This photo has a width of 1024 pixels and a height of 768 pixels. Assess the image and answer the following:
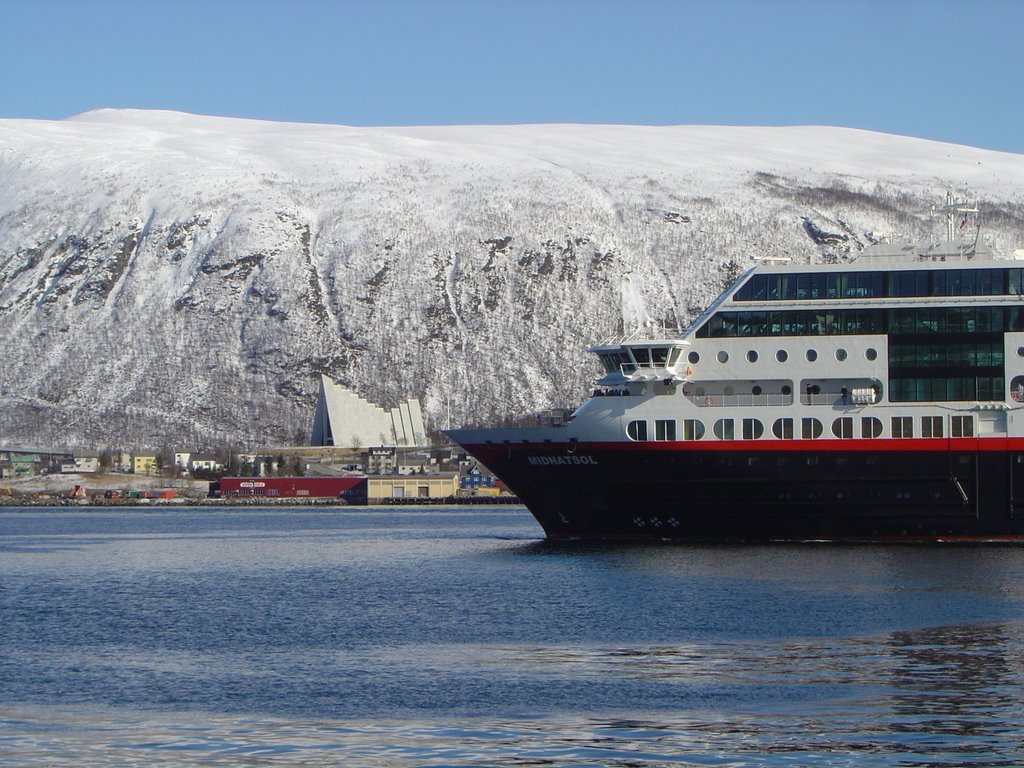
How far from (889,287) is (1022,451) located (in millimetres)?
8304

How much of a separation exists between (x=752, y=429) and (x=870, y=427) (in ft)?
15.2

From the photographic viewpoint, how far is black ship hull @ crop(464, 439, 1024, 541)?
208ft

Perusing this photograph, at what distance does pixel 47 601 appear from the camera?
53938mm

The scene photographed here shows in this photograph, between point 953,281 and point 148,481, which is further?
point 148,481

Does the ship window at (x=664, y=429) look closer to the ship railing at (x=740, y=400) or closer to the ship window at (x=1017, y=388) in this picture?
the ship railing at (x=740, y=400)

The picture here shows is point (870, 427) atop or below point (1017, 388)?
below

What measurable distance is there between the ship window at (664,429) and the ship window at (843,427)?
6.42 meters

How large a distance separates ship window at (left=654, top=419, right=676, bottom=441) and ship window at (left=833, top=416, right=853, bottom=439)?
21.1ft

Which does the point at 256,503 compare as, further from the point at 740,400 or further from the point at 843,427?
the point at 843,427

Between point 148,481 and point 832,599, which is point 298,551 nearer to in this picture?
point 832,599

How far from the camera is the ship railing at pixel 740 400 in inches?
2586

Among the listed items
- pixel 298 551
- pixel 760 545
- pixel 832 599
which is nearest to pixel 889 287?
pixel 760 545

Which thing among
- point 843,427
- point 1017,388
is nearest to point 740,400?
point 843,427

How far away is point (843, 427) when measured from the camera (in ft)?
213
